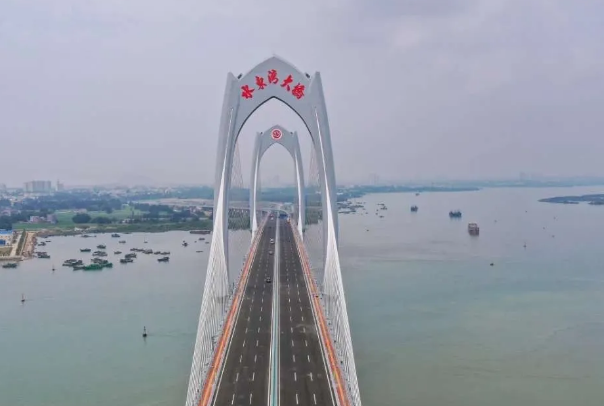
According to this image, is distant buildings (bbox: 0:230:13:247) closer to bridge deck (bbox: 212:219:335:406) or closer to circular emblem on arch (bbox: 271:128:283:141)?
circular emblem on arch (bbox: 271:128:283:141)

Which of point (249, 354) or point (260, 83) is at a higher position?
point (260, 83)

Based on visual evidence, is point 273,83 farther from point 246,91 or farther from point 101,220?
point 101,220

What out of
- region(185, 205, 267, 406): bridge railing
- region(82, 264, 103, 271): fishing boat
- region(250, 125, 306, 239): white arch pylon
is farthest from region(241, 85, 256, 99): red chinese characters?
region(250, 125, 306, 239): white arch pylon

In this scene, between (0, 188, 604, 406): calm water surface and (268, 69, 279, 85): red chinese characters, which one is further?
(268, 69, 279, 85): red chinese characters

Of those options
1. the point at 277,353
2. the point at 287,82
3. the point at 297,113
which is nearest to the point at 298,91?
the point at 287,82

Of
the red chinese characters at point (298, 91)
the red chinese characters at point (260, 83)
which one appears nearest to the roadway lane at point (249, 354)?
the red chinese characters at point (298, 91)

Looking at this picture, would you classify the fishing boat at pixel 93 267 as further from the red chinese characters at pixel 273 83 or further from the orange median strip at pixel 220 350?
the red chinese characters at pixel 273 83
